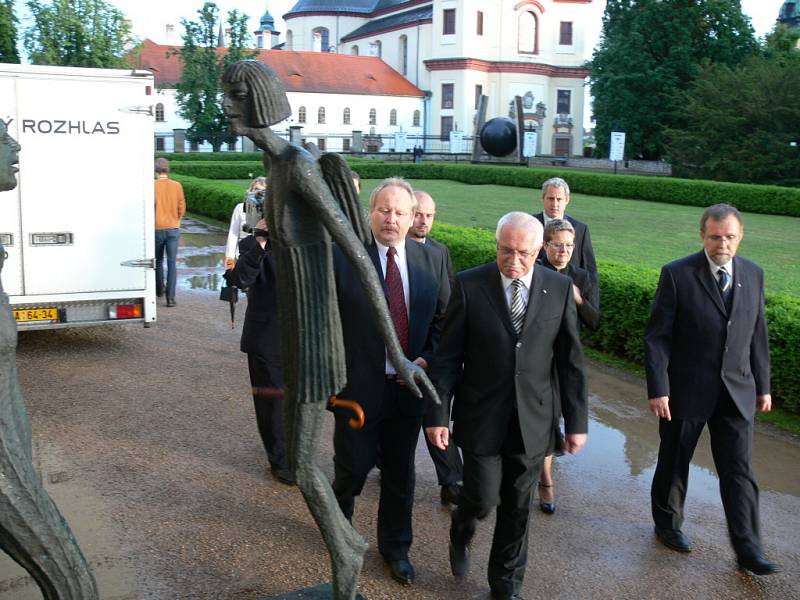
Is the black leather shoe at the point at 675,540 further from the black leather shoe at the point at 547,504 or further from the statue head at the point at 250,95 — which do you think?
the statue head at the point at 250,95

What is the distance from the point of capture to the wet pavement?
14.1 feet

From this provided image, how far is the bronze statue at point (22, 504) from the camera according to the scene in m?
2.70

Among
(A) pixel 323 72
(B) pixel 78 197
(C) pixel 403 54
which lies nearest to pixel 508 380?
(B) pixel 78 197

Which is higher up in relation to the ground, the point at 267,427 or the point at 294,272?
the point at 294,272

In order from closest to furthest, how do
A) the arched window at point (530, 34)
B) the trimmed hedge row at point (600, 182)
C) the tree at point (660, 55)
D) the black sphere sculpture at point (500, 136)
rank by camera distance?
the trimmed hedge row at point (600, 182)
the black sphere sculpture at point (500, 136)
the tree at point (660, 55)
the arched window at point (530, 34)

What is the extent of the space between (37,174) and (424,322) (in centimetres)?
500

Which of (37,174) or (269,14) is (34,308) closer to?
(37,174)

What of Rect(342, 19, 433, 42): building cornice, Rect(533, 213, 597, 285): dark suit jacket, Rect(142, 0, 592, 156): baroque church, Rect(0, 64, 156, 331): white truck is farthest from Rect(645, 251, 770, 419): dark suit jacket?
Rect(342, 19, 433, 42): building cornice

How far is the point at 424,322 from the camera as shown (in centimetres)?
443

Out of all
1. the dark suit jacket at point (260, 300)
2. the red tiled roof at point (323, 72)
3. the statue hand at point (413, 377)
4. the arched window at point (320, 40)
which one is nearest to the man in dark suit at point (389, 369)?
the statue hand at point (413, 377)

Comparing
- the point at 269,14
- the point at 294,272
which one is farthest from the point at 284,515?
the point at 269,14

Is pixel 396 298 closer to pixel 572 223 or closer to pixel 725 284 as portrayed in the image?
pixel 725 284

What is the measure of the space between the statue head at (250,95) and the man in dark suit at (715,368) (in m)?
2.62

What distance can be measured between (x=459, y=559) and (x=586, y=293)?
80.4 inches
